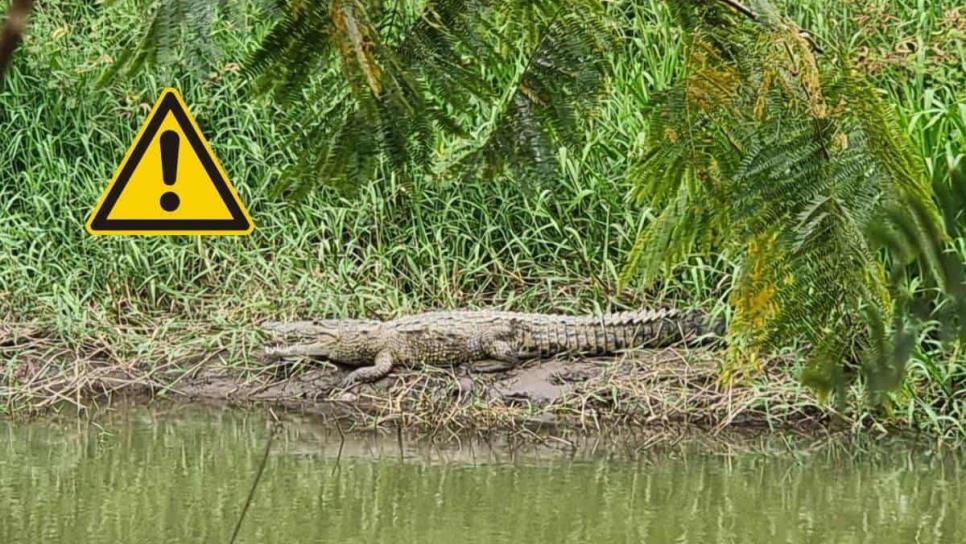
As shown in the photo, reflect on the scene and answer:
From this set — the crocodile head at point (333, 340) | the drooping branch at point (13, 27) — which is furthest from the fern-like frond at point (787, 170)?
the crocodile head at point (333, 340)

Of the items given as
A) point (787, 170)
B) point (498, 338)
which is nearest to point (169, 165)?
point (787, 170)

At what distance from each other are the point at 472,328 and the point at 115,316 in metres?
1.61

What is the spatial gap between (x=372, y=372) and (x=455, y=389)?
35 cm

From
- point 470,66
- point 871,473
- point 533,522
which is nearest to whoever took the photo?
point 470,66

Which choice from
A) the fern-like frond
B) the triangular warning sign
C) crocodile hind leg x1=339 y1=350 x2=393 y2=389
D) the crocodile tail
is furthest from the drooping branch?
the crocodile tail

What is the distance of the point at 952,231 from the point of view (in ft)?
8.50

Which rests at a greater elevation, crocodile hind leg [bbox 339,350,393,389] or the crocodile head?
the crocodile head

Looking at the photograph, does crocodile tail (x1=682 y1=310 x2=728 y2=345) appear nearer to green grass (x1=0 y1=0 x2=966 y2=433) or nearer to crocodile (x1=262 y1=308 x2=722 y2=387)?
crocodile (x1=262 y1=308 x2=722 y2=387)

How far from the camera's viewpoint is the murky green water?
4496 mm

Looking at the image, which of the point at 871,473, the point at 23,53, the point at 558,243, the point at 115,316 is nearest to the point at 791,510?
the point at 871,473

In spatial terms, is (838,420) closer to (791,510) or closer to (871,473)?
(871,473)

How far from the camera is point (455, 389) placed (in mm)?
5980

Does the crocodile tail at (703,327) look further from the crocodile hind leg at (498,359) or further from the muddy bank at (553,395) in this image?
the crocodile hind leg at (498,359)

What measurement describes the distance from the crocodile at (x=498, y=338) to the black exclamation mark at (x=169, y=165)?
2.31 metres
